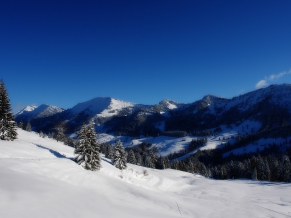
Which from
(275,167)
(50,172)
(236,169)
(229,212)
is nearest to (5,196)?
(50,172)

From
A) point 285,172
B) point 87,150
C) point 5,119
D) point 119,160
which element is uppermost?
point 5,119

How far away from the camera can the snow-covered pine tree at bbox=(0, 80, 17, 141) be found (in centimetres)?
4100

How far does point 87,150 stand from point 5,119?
1985 cm

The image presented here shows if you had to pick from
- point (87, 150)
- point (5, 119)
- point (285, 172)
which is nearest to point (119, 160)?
point (87, 150)

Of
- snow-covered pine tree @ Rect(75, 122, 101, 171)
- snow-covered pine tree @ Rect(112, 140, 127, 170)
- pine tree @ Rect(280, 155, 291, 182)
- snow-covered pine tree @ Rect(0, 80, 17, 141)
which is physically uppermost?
snow-covered pine tree @ Rect(0, 80, 17, 141)

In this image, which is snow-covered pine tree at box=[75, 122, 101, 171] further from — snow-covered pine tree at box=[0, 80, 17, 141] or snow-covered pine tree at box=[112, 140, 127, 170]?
snow-covered pine tree at box=[0, 80, 17, 141]

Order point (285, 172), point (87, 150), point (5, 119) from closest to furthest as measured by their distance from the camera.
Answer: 1. point (87, 150)
2. point (5, 119)
3. point (285, 172)

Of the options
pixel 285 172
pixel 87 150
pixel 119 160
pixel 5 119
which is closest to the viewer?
pixel 87 150

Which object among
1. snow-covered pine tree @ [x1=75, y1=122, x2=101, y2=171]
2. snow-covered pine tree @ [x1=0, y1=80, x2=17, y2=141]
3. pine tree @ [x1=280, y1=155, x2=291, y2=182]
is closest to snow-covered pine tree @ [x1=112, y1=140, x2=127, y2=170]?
snow-covered pine tree @ [x1=75, y1=122, x2=101, y2=171]

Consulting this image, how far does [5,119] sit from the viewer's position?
41.4 meters

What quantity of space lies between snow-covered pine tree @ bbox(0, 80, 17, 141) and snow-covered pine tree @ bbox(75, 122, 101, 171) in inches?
648

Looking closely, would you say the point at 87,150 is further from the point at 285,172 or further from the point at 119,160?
the point at 285,172

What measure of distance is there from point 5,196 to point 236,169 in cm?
10349

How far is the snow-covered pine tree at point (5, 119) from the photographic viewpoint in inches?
1614
